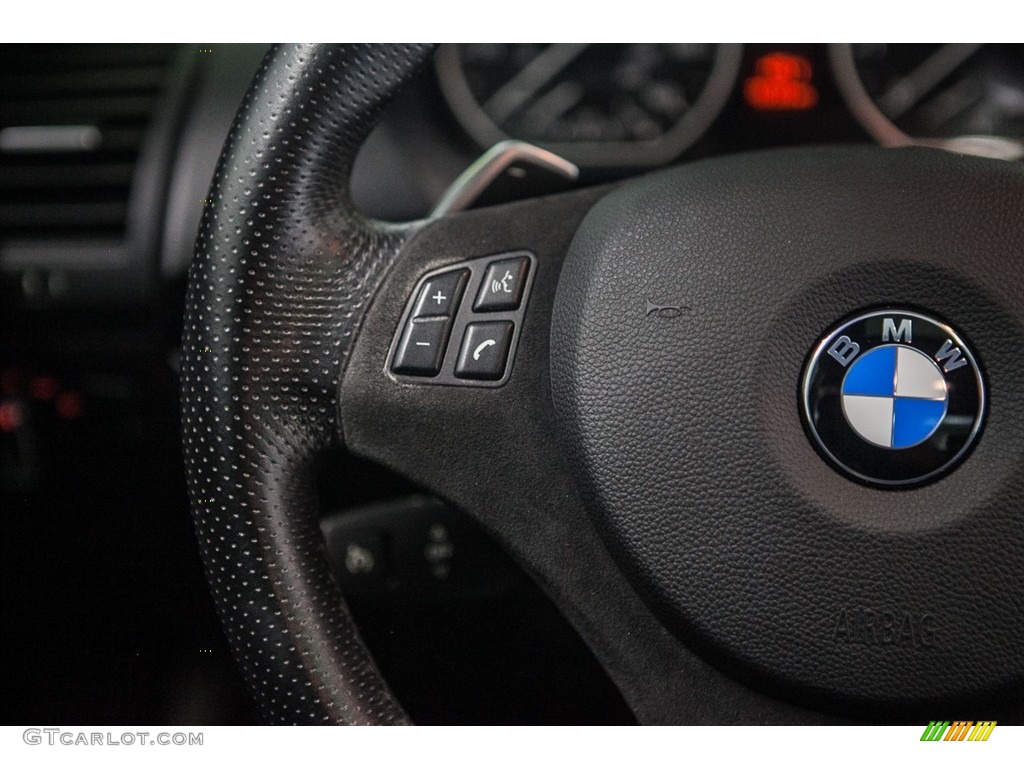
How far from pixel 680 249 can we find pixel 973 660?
0.25 m

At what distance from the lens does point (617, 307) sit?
550mm

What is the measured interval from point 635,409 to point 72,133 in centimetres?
93

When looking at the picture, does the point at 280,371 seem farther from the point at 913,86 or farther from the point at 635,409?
the point at 913,86

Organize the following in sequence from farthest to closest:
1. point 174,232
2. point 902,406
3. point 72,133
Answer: point 72,133, point 174,232, point 902,406

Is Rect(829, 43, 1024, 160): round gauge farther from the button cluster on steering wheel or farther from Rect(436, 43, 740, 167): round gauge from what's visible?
the button cluster on steering wheel

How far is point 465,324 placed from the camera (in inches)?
22.5

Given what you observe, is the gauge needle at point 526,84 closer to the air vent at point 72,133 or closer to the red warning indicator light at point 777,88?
the red warning indicator light at point 777,88

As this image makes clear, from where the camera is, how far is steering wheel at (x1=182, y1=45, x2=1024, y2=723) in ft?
1.70
